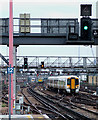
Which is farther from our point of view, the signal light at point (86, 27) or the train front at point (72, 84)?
the train front at point (72, 84)

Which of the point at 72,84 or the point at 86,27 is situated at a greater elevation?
the point at 86,27

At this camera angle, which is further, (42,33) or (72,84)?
(72,84)

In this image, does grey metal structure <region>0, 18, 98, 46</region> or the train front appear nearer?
grey metal structure <region>0, 18, 98, 46</region>

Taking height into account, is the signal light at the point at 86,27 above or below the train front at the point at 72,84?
above

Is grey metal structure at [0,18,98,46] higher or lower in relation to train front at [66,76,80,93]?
higher

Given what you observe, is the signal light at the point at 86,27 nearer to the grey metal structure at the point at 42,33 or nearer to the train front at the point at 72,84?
the grey metal structure at the point at 42,33

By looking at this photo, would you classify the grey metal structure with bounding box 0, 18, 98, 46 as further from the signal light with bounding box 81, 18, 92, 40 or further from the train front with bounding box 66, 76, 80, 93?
the train front with bounding box 66, 76, 80, 93

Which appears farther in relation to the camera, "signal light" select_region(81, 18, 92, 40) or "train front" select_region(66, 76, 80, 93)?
"train front" select_region(66, 76, 80, 93)

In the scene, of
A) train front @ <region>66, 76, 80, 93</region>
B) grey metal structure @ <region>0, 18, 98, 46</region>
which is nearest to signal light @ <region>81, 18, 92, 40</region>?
grey metal structure @ <region>0, 18, 98, 46</region>

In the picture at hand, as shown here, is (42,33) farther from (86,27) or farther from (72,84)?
(72,84)

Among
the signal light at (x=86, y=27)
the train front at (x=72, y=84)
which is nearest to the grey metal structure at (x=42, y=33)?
the signal light at (x=86, y=27)

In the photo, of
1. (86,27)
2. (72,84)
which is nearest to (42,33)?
(86,27)

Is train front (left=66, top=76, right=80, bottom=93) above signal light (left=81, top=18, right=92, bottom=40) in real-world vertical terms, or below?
below

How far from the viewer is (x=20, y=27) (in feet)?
60.0
